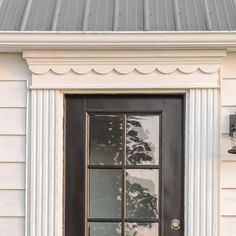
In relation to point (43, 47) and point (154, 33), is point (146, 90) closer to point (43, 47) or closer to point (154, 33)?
point (154, 33)

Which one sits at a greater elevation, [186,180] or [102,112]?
[102,112]

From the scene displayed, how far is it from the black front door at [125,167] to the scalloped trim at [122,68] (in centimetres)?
22

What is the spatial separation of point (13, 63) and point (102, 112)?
30.2 inches

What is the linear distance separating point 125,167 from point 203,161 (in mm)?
591

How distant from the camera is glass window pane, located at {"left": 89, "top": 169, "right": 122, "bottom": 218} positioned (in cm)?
498

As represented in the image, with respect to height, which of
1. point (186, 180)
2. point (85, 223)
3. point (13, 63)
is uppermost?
point (13, 63)

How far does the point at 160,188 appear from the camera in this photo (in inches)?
195

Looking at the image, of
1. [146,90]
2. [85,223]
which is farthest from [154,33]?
[85,223]

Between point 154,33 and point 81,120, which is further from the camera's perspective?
point 81,120

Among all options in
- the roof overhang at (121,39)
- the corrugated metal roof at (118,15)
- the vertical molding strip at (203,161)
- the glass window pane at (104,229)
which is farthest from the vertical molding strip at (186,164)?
the corrugated metal roof at (118,15)

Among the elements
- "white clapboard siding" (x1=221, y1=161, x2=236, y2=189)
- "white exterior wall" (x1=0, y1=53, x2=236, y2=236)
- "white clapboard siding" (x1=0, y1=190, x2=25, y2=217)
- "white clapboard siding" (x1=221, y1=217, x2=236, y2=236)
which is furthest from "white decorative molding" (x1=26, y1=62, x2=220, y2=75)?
"white clapboard siding" (x1=221, y1=217, x2=236, y2=236)

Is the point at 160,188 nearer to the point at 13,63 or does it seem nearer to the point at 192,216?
the point at 192,216

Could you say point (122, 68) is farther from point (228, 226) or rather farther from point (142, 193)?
point (228, 226)

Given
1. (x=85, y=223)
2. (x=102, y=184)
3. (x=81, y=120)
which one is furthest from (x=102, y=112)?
(x=85, y=223)
